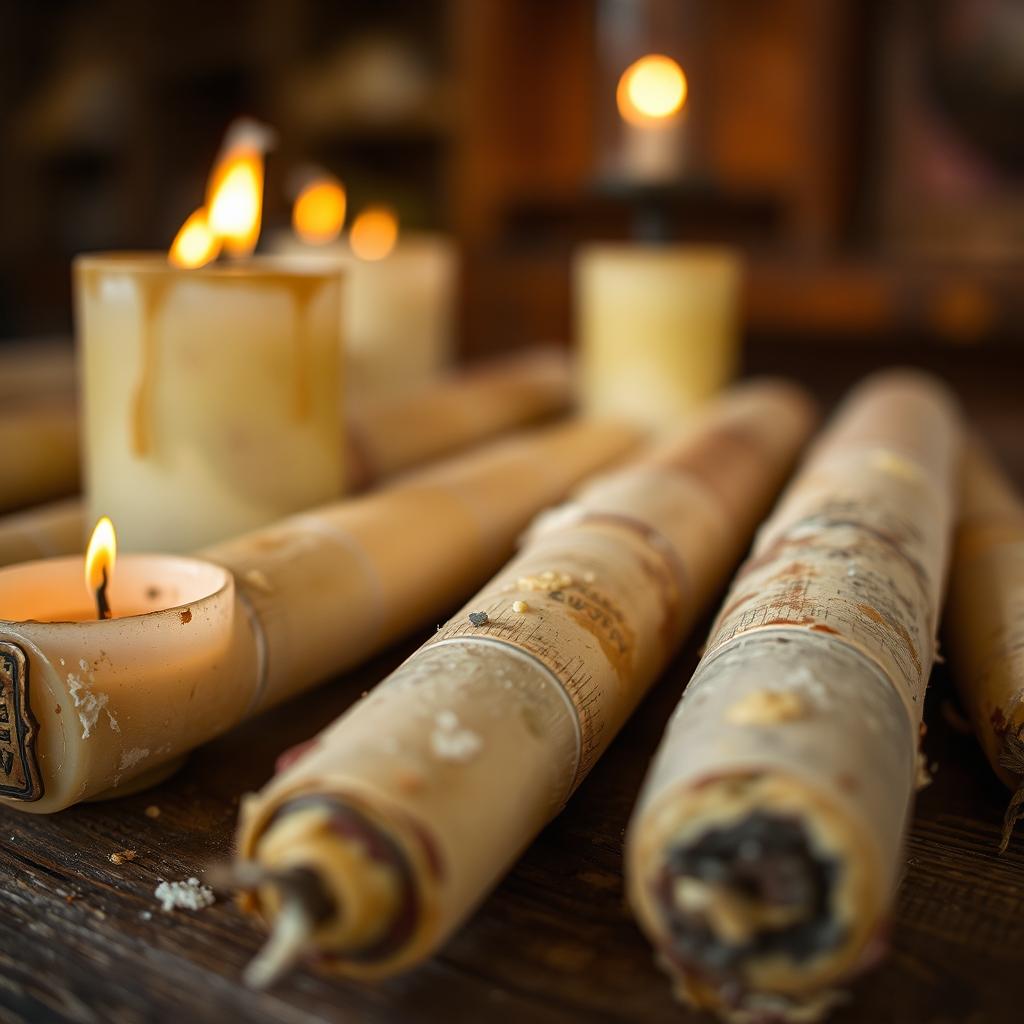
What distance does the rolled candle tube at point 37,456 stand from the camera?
713 millimetres

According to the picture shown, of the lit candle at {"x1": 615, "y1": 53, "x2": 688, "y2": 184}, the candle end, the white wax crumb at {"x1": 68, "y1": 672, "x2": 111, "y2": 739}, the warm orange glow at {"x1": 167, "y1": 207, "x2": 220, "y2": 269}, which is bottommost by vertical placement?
the candle end

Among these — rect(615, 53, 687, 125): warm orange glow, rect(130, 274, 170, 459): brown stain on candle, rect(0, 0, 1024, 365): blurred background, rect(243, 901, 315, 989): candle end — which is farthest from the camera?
rect(0, 0, 1024, 365): blurred background

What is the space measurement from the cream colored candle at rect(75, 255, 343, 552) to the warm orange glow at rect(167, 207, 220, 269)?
0.06 feet

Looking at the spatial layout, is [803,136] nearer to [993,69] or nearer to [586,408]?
[993,69]

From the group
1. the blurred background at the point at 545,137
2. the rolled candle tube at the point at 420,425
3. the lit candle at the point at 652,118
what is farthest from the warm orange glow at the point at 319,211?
the blurred background at the point at 545,137

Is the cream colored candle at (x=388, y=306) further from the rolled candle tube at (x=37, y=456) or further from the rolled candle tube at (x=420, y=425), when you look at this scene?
the rolled candle tube at (x=37, y=456)

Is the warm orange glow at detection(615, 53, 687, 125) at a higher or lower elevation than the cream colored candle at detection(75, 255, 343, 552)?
higher

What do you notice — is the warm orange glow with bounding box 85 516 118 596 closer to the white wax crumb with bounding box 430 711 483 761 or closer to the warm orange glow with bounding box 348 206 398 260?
the white wax crumb with bounding box 430 711 483 761

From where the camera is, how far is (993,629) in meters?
0.49

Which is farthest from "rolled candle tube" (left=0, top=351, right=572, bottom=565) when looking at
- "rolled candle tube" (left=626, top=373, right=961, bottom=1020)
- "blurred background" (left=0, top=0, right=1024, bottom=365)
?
"blurred background" (left=0, top=0, right=1024, bottom=365)

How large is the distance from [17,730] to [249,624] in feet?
0.33

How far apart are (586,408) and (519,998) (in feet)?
2.56

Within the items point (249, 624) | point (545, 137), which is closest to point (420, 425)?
point (249, 624)

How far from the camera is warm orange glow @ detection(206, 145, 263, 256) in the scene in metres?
0.63
